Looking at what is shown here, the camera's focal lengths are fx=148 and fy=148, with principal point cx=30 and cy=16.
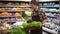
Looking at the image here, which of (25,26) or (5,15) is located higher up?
(25,26)

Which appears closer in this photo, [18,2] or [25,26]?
[25,26]

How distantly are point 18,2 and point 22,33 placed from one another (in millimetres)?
7344

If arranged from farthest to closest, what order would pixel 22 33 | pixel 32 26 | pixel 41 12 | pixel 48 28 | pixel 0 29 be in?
pixel 48 28
pixel 41 12
pixel 32 26
pixel 0 29
pixel 22 33

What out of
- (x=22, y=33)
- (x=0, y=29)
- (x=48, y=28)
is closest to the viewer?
(x=22, y=33)

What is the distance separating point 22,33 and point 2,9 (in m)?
7.01

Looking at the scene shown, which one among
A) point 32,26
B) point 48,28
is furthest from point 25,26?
point 48,28

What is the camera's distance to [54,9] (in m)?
8.66

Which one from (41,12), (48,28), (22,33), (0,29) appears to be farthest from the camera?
(48,28)

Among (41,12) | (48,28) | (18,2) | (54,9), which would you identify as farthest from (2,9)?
(41,12)

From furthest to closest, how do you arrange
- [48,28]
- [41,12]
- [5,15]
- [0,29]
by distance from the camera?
1. [5,15]
2. [48,28]
3. [41,12]
4. [0,29]

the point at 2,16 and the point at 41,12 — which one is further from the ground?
the point at 41,12

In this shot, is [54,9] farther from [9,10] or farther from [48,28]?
[48,28]

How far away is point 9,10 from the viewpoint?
27.6 feet

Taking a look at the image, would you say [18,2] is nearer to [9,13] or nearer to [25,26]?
[9,13]
